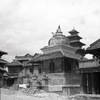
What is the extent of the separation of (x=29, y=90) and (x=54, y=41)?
36.0 feet

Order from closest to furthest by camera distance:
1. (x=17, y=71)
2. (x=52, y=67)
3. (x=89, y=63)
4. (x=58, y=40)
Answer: (x=89, y=63) < (x=52, y=67) < (x=58, y=40) < (x=17, y=71)

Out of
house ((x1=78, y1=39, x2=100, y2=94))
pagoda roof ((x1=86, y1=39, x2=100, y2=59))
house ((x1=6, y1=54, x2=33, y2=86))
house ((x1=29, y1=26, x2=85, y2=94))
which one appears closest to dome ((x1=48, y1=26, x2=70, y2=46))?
house ((x1=29, y1=26, x2=85, y2=94))

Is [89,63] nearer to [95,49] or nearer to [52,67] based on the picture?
[95,49]

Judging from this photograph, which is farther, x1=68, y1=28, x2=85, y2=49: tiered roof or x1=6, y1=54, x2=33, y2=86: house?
x1=68, y1=28, x2=85, y2=49: tiered roof

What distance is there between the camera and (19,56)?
200ft

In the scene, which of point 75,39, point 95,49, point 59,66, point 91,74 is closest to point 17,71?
point 75,39

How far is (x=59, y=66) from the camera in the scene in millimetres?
35938

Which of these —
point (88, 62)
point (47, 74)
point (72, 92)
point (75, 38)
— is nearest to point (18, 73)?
point (75, 38)

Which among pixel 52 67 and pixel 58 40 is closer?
pixel 52 67

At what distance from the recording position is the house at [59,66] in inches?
1314

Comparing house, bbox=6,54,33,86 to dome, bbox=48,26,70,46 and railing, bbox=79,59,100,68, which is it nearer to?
dome, bbox=48,26,70,46

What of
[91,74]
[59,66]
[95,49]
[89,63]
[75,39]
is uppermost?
[75,39]

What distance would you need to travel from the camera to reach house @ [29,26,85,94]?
33372 mm

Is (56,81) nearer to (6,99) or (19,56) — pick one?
(6,99)
